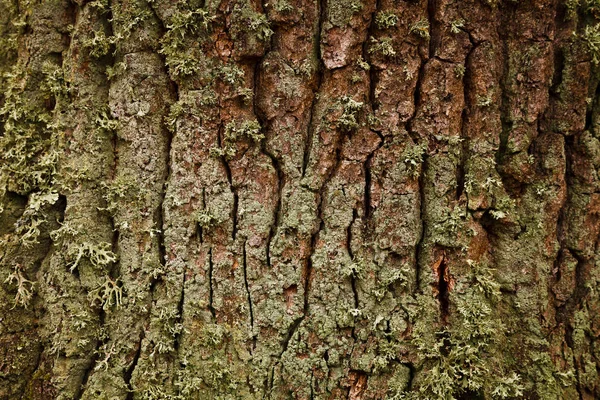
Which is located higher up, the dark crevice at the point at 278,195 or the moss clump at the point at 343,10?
the moss clump at the point at 343,10

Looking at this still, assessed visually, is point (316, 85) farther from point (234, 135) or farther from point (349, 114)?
point (234, 135)

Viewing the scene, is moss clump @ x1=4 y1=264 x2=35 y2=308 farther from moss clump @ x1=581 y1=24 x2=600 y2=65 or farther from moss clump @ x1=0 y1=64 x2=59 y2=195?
moss clump @ x1=581 y1=24 x2=600 y2=65

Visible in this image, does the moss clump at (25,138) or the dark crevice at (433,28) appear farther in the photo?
the moss clump at (25,138)

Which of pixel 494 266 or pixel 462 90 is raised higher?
pixel 462 90

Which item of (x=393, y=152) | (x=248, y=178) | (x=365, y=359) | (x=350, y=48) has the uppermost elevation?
(x=350, y=48)

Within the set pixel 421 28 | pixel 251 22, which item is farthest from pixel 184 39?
pixel 421 28

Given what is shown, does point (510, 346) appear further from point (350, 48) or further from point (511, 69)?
point (350, 48)

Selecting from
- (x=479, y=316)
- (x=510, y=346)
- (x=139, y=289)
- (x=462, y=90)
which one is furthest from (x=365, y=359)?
(x=462, y=90)

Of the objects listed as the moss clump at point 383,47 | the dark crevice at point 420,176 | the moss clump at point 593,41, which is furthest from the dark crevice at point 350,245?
the moss clump at point 593,41

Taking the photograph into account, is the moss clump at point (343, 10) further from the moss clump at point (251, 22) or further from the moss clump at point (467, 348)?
the moss clump at point (467, 348)
